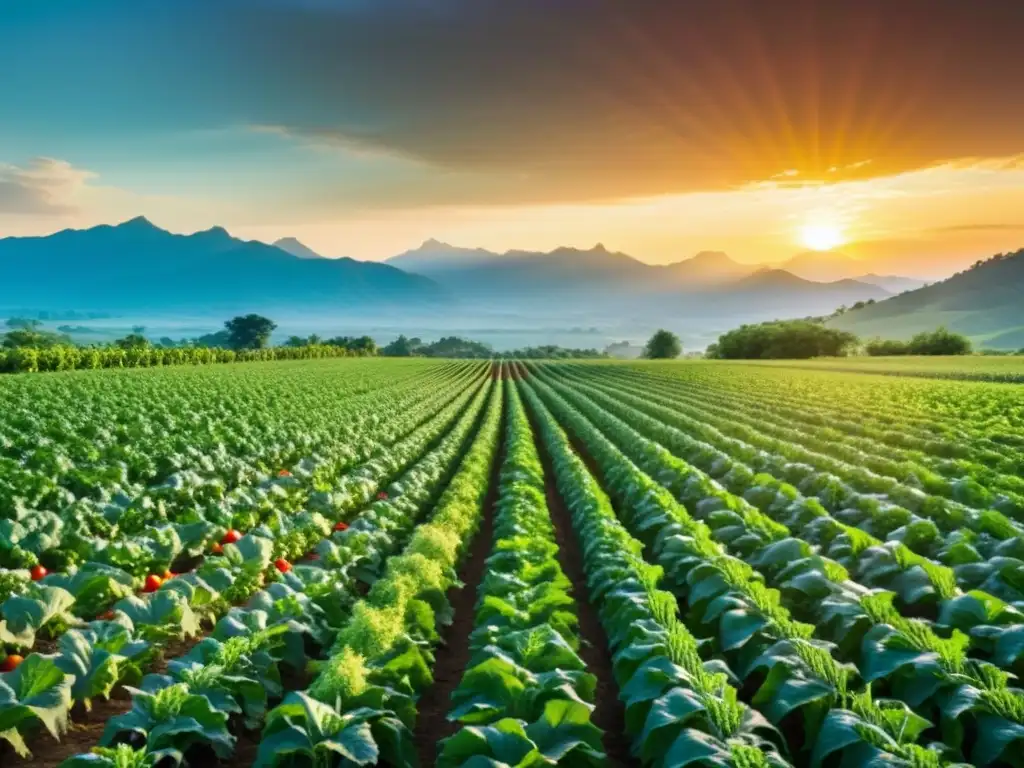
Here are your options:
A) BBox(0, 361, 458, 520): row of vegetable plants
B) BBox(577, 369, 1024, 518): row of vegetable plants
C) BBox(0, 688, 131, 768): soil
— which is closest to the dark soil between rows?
BBox(0, 688, 131, 768): soil

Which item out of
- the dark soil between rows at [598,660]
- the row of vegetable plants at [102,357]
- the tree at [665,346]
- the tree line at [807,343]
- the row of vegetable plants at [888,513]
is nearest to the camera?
the dark soil between rows at [598,660]

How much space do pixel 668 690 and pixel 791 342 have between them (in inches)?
4573

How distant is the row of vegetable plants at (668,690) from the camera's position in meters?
4.34

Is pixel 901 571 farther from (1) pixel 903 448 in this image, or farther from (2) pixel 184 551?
(1) pixel 903 448

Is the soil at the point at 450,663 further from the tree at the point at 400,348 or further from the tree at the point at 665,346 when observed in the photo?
the tree at the point at 400,348

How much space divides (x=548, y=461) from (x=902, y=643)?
17108 mm

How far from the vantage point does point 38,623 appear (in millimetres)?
6754

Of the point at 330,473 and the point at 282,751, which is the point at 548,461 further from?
the point at 282,751

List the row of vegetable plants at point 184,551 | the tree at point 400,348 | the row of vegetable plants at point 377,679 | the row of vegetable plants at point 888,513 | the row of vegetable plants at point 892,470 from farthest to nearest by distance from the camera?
the tree at point 400,348
the row of vegetable plants at point 892,470
the row of vegetable plants at point 888,513
the row of vegetable plants at point 184,551
the row of vegetable plants at point 377,679

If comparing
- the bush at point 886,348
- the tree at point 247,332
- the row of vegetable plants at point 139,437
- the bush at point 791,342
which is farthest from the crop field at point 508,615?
the tree at point 247,332

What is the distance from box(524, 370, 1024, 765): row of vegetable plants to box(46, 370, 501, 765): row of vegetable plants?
10.5 feet

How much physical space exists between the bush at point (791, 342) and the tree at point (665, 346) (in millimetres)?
20582

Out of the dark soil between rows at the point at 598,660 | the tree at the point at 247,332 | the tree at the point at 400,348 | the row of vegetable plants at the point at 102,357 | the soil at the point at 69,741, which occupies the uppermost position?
the tree at the point at 247,332

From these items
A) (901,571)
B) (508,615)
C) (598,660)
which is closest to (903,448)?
(901,571)
